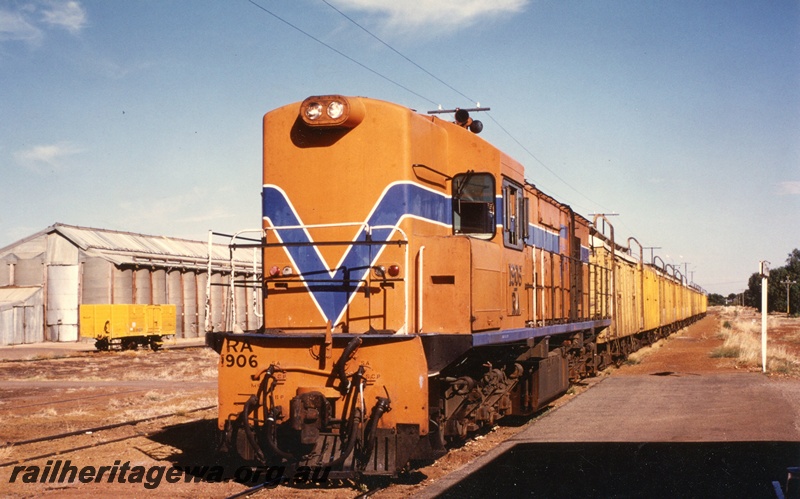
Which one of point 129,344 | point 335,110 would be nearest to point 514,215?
point 335,110

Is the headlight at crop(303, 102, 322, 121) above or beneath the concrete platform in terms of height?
above

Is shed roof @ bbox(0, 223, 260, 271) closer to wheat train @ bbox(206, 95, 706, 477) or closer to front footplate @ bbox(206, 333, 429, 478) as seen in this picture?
wheat train @ bbox(206, 95, 706, 477)

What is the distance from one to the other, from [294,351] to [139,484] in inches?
96.3

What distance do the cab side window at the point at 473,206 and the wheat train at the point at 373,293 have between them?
0.02 m

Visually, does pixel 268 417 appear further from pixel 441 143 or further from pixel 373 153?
pixel 441 143

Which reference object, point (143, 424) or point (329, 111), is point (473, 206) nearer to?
point (329, 111)

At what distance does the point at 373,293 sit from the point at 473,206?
1.98 metres

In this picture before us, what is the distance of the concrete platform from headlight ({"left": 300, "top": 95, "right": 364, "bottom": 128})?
3.93 meters

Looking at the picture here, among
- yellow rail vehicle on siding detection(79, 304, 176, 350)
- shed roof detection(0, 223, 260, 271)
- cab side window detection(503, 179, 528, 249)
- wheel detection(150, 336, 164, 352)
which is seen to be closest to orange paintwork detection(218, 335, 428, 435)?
cab side window detection(503, 179, 528, 249)

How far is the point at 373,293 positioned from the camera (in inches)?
312

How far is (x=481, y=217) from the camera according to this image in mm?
9133

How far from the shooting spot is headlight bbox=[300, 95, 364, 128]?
8017 mm

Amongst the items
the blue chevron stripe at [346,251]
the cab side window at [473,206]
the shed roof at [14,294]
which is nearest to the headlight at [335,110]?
the blue chevron stripe at [346,251]

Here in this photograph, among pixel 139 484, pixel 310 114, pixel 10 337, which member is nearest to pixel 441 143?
pixel 310 114
